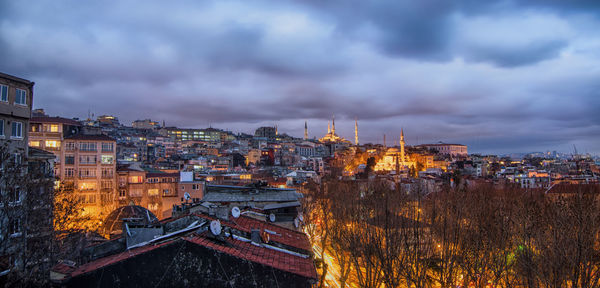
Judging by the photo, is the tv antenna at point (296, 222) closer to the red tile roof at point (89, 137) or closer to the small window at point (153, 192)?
the small window at point (153, 192)

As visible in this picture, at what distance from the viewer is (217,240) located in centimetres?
1188

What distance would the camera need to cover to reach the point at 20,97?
18391 millimetres

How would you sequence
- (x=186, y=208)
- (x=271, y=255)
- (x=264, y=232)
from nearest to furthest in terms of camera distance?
1. (x=271, y=255)
2. (x=264, y=232)
3. (x=186, y=208)

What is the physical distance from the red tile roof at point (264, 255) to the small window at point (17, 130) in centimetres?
1331

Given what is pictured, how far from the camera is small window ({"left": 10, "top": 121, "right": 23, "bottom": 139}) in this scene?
1795cm

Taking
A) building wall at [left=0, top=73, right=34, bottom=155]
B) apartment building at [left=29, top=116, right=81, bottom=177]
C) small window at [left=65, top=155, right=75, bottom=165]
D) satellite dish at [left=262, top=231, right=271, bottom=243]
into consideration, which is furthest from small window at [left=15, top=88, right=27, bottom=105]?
→ small window at [left=65, top=155, right=75, bottom=165]

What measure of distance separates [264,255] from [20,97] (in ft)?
52.4

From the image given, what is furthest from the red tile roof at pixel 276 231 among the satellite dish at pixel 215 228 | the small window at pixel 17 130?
the small window at pixel 17 130

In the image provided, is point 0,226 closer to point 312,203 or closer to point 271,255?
point 271,255

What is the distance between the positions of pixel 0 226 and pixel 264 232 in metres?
9.74

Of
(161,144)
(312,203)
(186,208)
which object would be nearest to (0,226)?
(186,208)

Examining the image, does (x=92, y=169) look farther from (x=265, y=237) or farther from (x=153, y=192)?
(x=265, y=237)

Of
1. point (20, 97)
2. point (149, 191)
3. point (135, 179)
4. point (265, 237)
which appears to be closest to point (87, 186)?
point (135, 179)

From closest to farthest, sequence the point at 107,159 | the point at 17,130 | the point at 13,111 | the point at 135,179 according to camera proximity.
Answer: the point at 13,111 < the point at 17,130 < the point at 107,159 < the point at 135,179
